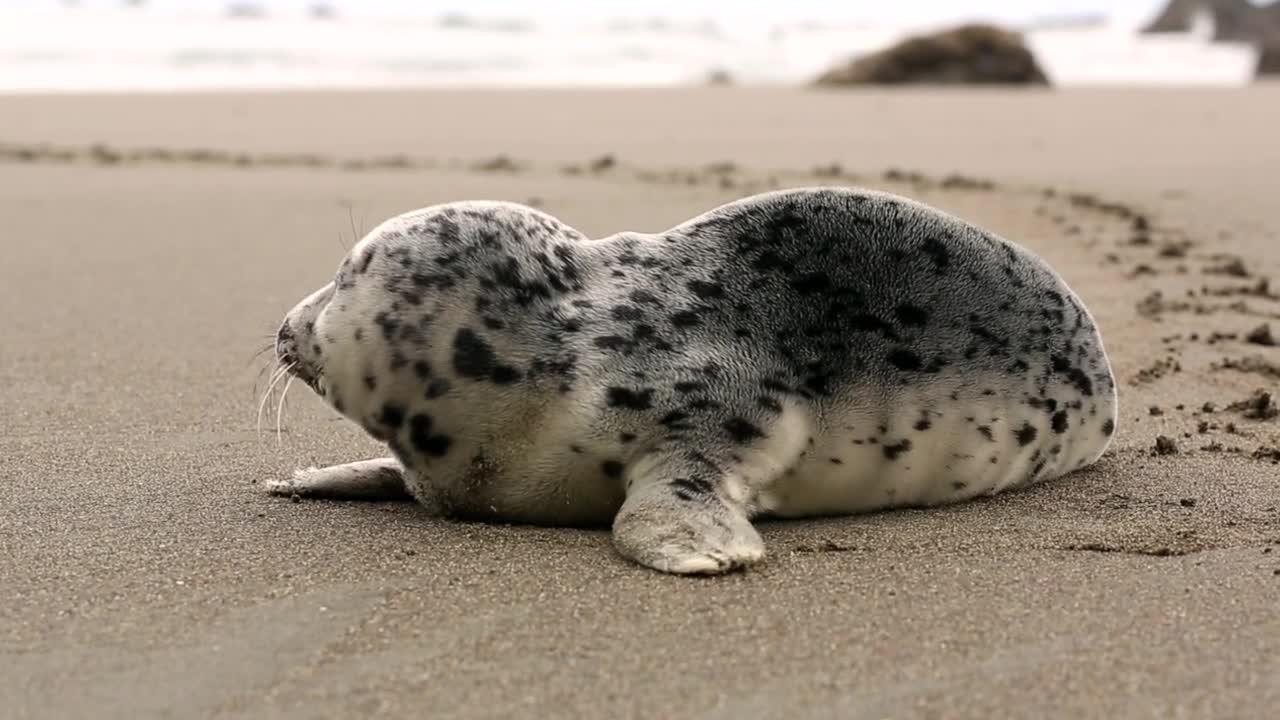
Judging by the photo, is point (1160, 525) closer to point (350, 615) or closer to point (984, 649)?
point (984, 649)

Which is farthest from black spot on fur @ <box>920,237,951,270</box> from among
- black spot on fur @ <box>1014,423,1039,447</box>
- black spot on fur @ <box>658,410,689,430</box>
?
black spot on fur @ <box>658,410,689,430</box>

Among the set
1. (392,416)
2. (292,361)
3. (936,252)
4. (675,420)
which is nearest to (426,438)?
(392,416)

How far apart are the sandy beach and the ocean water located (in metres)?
9.62

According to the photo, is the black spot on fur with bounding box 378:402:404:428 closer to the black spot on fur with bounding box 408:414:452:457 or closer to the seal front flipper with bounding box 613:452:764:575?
the black spot on fur with bounding box 408:414:452:457

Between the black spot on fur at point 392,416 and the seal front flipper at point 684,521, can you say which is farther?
the black spot on fur at point 392,416

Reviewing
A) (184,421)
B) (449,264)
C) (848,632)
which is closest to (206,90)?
(184,421)

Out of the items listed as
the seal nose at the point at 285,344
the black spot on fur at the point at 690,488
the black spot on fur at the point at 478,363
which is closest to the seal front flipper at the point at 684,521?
the black spot on fur at the point at 690,488

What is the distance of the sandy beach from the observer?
6.76 ft

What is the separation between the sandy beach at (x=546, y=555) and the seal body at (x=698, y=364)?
0.10m

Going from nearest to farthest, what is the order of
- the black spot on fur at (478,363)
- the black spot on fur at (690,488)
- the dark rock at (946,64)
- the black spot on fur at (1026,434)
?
the black spot on fur at (690,488), the black spot on fur at (478,363), the black spot on fur at (1026,434), the dark rock at (946,64)

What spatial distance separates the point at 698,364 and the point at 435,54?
16971mm

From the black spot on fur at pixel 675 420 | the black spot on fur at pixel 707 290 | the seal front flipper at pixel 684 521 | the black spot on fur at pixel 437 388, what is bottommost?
the seal front flipper at pixel 684 521

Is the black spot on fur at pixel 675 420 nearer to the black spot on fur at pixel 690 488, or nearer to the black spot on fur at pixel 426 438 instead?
the black spot on fur at pixel 690 488

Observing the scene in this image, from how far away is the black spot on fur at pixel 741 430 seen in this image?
2.78 m
